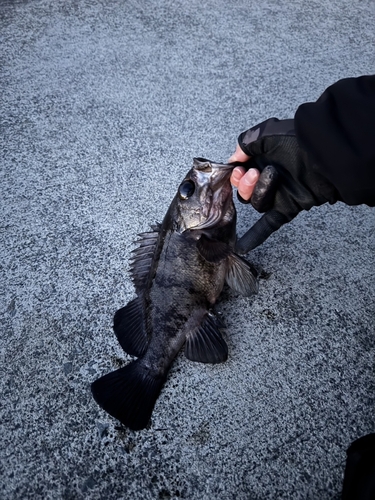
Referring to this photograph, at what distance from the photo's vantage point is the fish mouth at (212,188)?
7.00 ft

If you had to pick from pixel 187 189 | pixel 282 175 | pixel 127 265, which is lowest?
pixel 127 265

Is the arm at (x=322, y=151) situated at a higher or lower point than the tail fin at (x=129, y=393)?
higher

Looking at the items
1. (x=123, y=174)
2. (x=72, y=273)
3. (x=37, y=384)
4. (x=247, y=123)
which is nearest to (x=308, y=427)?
(x=37, y=384)

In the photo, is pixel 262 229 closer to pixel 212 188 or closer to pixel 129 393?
pixel 212 188

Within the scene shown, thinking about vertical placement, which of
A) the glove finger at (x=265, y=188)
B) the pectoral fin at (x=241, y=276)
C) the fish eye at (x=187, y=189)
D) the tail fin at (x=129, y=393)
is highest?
the fish eye at (x=187, y=189)

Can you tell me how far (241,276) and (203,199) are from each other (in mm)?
465

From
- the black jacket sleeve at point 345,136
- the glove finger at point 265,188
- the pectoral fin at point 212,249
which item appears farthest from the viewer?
the pectoral fin at point 212,249

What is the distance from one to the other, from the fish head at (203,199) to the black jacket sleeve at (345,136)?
1.59ft

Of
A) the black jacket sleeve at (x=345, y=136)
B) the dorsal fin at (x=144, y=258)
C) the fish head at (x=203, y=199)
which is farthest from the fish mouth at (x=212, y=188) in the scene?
the black jacket sleeve at (x=345, y=136)

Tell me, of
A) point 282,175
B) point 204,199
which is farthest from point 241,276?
point 282,175

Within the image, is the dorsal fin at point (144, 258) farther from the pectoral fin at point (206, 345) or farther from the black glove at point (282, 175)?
the black glove at point (282, 175)

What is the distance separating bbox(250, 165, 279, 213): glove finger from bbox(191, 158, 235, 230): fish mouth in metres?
0.17

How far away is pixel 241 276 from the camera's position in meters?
2.21

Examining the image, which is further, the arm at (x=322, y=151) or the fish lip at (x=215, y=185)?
the fish lip at (x=215, y=185)
